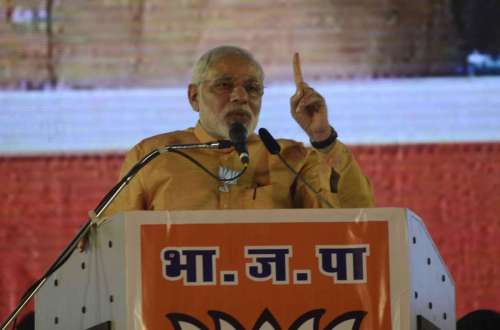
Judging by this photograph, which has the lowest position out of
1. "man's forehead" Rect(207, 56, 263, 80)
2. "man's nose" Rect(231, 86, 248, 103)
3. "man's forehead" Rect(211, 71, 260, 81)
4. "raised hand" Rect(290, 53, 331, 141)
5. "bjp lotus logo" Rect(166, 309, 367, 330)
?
"bjp lotus logo" Rect(166, 309, 367, 330)

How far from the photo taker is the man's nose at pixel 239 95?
255 cm

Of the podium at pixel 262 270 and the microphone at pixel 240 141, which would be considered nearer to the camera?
the podium at pixel 262 270

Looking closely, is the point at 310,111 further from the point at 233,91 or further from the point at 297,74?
the point at 233,91

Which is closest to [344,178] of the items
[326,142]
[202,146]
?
[326,142]

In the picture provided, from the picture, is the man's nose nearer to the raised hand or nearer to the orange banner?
the raised hand

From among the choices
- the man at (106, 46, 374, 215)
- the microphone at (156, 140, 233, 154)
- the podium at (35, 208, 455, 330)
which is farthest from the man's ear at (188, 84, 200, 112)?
the podium at (35, 208, 455, 330)

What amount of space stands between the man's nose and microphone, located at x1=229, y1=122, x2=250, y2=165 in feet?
1.26

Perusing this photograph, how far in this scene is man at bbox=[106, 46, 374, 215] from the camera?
246 cm

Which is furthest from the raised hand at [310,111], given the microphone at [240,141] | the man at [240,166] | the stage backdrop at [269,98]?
the stage backdrop at [269,98]

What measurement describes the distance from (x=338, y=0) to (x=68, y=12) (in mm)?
818

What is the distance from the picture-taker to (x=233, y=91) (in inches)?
101

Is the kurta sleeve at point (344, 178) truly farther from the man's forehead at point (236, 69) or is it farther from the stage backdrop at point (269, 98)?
the stage backdrop at point (269, 98)

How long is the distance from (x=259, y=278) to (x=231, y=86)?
2.81 feet

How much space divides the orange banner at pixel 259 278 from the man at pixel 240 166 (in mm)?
579
